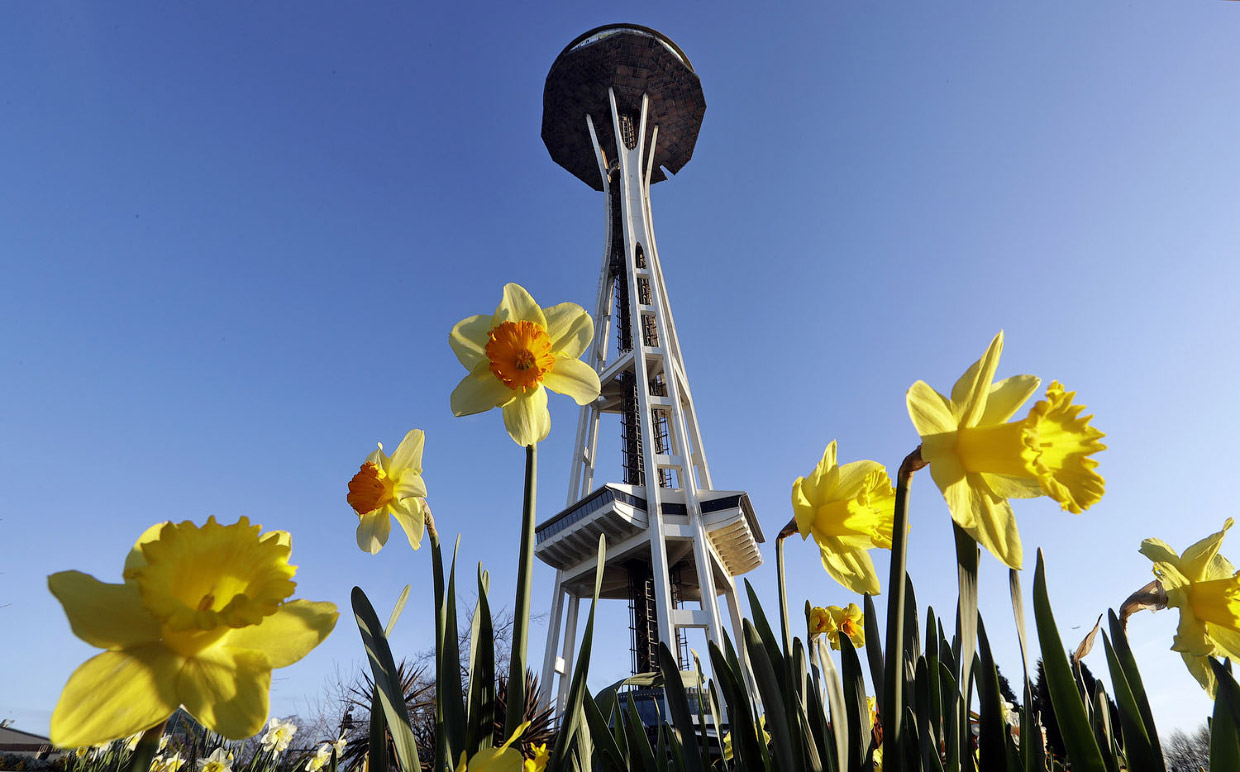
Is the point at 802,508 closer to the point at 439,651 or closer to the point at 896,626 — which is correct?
the point at 896,626

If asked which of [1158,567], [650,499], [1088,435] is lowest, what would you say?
[1158,567]

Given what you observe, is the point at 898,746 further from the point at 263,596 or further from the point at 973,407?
the point at 263,596

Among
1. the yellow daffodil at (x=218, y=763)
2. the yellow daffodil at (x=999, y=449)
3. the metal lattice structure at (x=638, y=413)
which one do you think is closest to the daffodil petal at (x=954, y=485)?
the yellow daffodil at (x=999, y=449)

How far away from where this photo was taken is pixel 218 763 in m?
2.98

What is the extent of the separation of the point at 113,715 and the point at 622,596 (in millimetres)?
24213

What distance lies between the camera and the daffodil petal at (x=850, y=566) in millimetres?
1114

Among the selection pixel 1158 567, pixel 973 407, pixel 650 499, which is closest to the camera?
pixel 973 407

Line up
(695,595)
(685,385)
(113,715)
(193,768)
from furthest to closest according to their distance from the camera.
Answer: (695,595), (685,385), (193,768), (113,715)

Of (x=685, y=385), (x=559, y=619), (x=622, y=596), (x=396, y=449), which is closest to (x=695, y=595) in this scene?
(x=622, y=596)

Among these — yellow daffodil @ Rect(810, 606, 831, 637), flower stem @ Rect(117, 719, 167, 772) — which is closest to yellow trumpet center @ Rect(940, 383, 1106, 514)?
flower stem @ Rect(117, 719, 167, 772)

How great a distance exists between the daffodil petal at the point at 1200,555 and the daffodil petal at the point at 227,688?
Answer: 4.85ft

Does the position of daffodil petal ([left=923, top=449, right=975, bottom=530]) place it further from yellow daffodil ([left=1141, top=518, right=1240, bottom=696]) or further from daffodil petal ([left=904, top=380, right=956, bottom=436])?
yellow daffodil ([left=1141, top=518, right=1240, bottom=696])

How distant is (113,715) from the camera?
548 millimetres

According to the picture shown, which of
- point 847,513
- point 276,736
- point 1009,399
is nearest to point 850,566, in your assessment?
point 847,513
